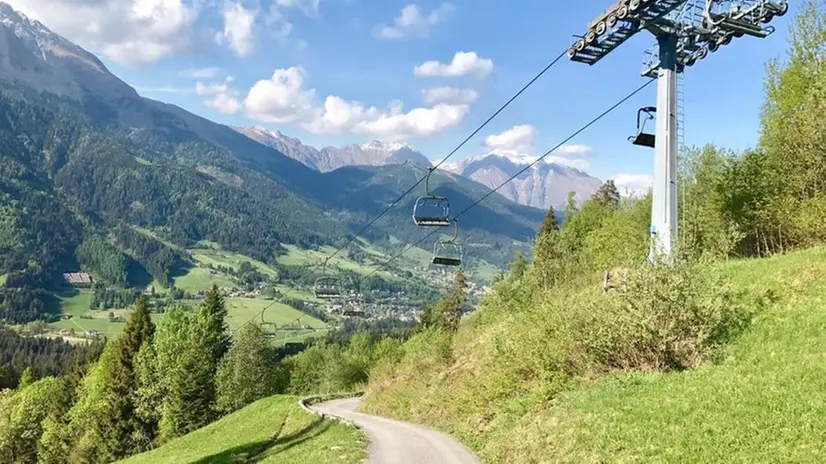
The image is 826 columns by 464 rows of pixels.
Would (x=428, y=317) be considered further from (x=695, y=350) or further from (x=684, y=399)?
(x=684, y=399)

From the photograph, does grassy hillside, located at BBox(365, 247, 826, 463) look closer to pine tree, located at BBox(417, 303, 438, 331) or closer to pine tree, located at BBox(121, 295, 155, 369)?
pine tree, located at BBox(121, 295, 155, 369)

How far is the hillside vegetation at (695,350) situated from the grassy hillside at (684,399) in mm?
59

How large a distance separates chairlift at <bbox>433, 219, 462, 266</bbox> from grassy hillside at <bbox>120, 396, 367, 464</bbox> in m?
10.1

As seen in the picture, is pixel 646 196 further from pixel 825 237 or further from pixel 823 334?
pixel 823 334

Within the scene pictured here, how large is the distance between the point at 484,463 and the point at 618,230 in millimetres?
40220

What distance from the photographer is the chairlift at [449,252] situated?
3187 cm

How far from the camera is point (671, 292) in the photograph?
66.7ft

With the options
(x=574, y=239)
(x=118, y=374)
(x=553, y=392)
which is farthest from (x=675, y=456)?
(x=118, y=374)

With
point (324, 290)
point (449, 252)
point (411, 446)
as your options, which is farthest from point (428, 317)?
point (411, 446)

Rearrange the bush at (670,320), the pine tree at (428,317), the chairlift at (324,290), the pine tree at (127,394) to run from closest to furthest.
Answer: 1. the bush at (670,320)
2. the chairlift at (324,290)
3. the pine tree at (127,394)
4. the pine tree at (428,317)

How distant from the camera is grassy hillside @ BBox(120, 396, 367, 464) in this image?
26984 millimetres

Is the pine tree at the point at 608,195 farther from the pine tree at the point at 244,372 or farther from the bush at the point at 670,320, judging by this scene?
the bush at the point at 670,320

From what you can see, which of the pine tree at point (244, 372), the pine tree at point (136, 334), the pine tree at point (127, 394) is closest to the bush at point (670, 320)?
the pine tree at point (127, 394)

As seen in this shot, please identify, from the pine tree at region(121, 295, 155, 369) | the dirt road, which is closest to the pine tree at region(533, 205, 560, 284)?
the dirt road
